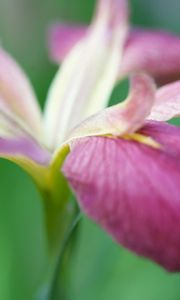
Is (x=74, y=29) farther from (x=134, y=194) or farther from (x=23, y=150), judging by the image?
(x=134, y=194)

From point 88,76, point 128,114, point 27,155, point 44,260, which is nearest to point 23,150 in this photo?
point 27,155

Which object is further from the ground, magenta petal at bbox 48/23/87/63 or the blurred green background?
magenta petal at bbox 48/23/87/63

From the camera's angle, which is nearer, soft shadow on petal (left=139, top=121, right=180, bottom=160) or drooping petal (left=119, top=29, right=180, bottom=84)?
soft shadow on petal (left=139, top=121, right=180, bottom=160)

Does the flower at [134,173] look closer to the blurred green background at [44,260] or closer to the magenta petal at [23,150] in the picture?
the magenta petal at [23,150]

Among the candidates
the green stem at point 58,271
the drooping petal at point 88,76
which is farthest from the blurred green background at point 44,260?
the drooping petal at point 88,76

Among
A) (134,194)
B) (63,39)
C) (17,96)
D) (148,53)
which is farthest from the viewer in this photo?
(63,39)

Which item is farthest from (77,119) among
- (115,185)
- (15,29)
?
(15,29)

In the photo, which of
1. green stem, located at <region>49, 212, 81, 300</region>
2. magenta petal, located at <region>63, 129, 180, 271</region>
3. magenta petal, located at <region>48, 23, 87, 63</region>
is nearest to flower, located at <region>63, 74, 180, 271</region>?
magenta petal, located at <region>63, 129, 180, 271</region>

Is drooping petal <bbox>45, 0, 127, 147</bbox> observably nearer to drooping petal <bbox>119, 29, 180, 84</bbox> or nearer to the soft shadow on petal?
drooping petal <bbox>119, 29, 180, 84</bbox>
